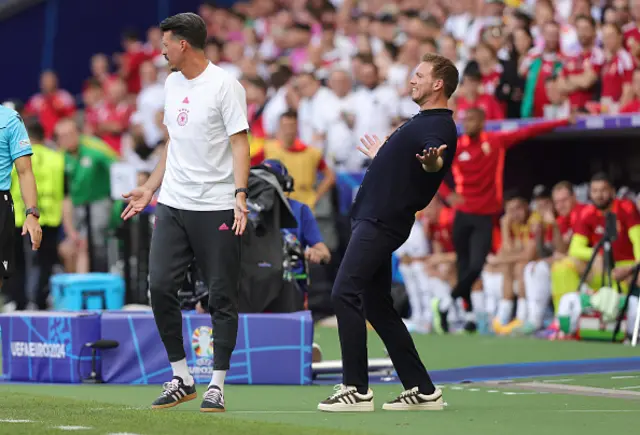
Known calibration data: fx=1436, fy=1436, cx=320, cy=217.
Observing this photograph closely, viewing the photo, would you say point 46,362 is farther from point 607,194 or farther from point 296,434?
point 607,194

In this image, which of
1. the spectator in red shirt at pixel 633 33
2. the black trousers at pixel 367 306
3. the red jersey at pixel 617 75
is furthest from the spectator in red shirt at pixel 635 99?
the black trousers at pixel 367 306

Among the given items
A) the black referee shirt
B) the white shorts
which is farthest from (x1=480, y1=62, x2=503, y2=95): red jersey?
the black referee shirt

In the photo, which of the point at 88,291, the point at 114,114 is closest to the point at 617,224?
the point at 88,291

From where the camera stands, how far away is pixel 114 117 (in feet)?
72.7

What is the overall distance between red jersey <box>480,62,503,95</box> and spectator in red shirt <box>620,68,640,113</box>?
6.10ft

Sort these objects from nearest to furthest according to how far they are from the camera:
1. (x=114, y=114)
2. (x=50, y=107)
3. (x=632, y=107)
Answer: (x=632, y=107), (x=114, y=114), (x=50, y=107)

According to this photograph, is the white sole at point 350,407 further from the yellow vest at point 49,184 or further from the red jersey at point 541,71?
the yellow vest at point 49,184

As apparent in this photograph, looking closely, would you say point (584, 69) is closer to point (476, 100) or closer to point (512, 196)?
point (476, 100)

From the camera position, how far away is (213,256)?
8.33 metres

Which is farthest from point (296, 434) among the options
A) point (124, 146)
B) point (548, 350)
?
point (124, 146)

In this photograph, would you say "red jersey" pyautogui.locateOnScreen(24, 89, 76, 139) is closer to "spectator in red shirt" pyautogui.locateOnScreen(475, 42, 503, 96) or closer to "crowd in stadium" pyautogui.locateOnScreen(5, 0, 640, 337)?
"crowd in stadium" pyautogui.locateOnScreen(5, 0, 640, 337)

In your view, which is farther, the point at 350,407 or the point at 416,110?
the point at 416,110

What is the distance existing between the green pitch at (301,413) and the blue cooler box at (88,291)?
17.3 feet

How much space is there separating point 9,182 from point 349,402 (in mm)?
2421
